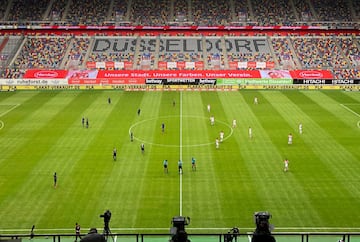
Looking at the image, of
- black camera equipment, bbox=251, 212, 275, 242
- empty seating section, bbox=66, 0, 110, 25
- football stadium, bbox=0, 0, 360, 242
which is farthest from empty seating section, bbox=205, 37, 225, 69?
black camera equipment, bbox=251, 212, 275, 242

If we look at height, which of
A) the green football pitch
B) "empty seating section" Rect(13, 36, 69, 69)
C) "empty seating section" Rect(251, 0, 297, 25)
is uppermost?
"empty seating section" Rect(251, 0, 297, 25)

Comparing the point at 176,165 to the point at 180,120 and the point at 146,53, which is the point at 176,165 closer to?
the point at 180,120

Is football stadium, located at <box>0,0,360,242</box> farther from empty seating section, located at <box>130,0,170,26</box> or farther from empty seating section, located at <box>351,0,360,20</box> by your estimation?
empty seating section, located at <box>351,0,360,20</box>

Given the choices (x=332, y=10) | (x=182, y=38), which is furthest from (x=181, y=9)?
(x=332, y=10)

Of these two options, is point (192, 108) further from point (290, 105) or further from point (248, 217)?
point (248, 217)

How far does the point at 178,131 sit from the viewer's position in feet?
144

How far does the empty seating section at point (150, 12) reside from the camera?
8275 centimetres

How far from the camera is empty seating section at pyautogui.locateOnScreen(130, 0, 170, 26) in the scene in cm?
8275

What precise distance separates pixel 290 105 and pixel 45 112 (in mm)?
28782

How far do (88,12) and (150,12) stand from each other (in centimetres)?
1138

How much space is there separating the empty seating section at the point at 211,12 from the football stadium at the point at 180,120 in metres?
0.29

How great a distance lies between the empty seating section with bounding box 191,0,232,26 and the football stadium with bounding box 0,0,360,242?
0.29 meters

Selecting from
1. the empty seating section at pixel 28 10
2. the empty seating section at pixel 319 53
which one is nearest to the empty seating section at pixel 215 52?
A: the empty seating section at pixel 319 53

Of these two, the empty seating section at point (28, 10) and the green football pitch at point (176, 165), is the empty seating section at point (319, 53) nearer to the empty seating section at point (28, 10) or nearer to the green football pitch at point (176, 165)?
the green football pitch at point (176, 165)
